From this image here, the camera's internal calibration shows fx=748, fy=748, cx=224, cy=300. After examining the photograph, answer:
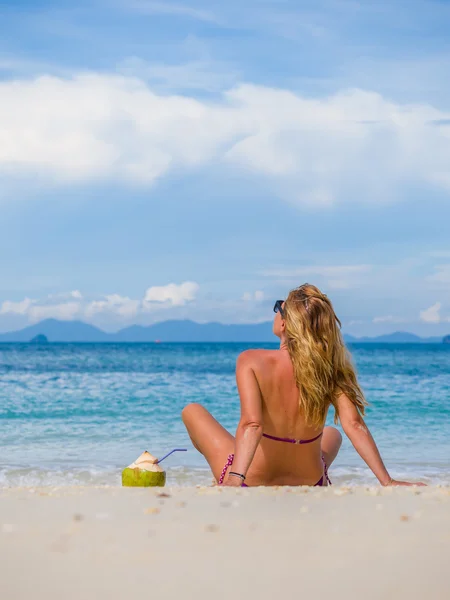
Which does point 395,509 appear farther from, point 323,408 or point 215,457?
point 215,457

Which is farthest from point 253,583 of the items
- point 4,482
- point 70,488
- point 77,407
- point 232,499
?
point 77,407

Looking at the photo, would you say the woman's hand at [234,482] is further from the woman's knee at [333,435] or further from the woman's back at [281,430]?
the woman's knee at [333,435]

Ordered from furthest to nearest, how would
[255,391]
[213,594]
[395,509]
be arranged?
[255,391] < [395,509] < [213,594]

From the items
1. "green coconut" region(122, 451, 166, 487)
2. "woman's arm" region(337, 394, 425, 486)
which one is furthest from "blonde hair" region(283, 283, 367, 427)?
"green coconut" region(122, 451, 166, 487)

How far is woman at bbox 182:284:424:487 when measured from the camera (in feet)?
13.0

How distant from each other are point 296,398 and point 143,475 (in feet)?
3.45

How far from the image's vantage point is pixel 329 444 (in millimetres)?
4844

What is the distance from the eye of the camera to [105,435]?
1060cm

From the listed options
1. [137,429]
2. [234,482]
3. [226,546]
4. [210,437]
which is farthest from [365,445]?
[137,429]

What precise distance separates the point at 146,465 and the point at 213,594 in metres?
2.08

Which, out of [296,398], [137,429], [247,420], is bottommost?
[137,429]

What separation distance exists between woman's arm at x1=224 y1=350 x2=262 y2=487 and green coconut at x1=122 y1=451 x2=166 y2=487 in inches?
26.1

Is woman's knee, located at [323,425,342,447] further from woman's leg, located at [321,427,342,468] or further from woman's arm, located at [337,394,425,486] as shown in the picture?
woman's arm, located at [337,394,425,486]

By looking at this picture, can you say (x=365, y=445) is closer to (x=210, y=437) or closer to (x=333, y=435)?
(x=333, y=435)
